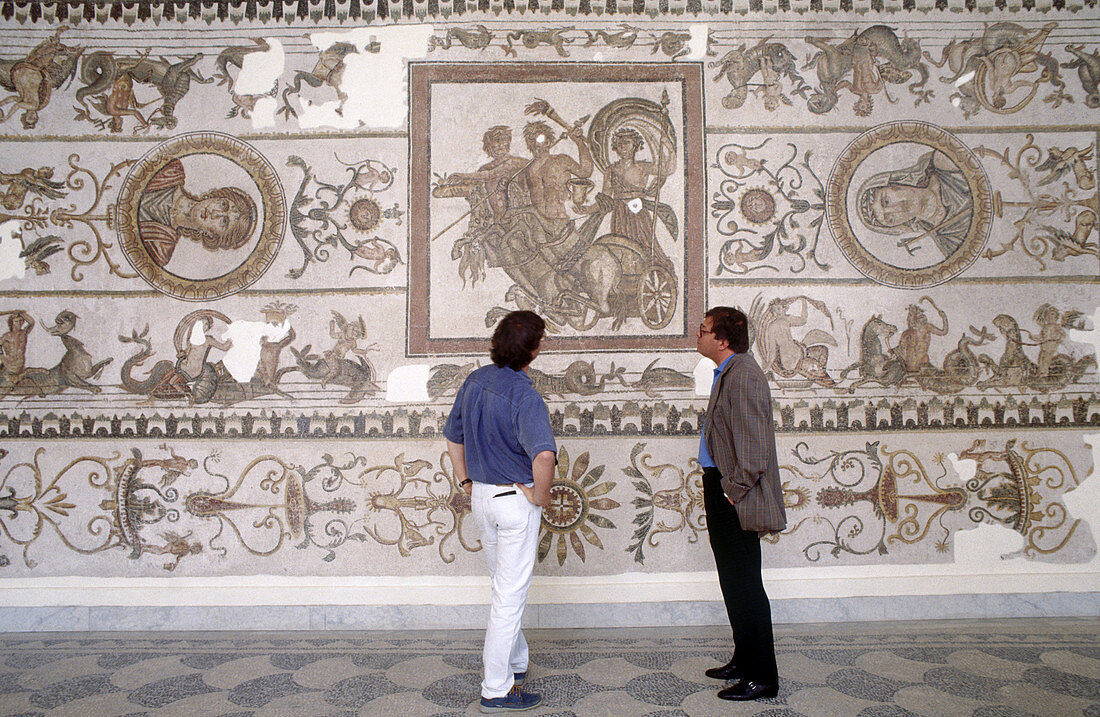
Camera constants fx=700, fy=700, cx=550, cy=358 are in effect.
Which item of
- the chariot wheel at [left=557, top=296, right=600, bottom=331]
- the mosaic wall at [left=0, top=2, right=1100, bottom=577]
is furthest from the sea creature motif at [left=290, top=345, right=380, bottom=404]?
the chariot wheel at [left=557, top=296, right=600, bottom=331]

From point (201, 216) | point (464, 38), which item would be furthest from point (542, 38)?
point (201, 216)

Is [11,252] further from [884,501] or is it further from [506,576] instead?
[884,501]

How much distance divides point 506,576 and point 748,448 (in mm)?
1115

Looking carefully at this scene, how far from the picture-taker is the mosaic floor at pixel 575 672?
288cm

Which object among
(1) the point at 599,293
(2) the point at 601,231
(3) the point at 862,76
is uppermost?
(3) the point at 862,76

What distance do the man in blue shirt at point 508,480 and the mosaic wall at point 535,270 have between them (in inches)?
44.9

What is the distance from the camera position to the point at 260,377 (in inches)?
162

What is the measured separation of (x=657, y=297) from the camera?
4133 mm

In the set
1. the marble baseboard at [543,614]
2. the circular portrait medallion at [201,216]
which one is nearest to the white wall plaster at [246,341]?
the circular portrait medallion at [201,216]

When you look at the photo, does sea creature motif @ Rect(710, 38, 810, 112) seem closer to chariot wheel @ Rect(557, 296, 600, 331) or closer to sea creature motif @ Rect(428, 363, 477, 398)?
chariot wheel @ Rect(557, 296, 600, 331)

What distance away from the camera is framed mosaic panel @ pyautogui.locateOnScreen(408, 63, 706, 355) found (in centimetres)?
412

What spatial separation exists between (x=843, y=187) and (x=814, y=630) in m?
2.56

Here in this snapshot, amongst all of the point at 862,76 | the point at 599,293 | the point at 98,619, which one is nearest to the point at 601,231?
the point at 599,293

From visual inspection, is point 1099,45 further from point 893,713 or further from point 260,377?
point 260,377
